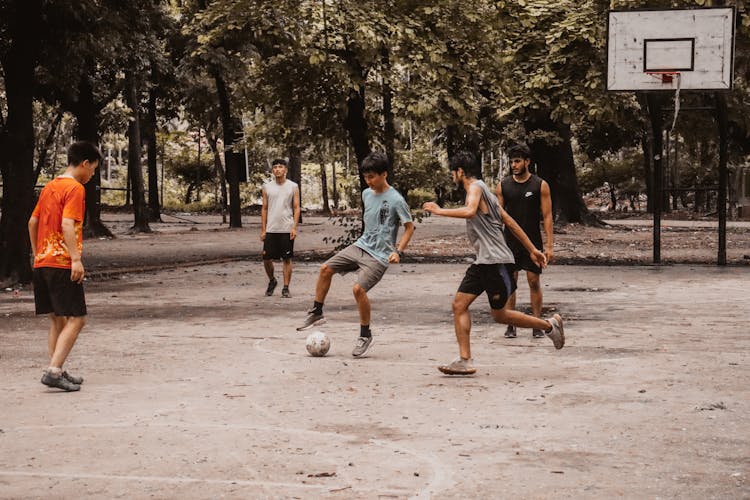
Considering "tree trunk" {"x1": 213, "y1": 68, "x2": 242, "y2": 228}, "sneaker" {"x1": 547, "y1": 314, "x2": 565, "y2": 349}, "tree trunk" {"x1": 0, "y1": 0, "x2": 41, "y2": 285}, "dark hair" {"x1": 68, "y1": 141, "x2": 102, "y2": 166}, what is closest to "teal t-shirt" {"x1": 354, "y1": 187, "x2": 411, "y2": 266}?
"sneaker" {"x1": 547, "y1": 314, "x2": 565, "y2": 349}

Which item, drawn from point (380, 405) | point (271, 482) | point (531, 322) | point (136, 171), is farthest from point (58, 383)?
point (136, 171)

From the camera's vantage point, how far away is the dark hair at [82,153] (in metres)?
9.18

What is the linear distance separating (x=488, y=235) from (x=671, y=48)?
13.1 metres

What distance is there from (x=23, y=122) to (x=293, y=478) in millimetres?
13645

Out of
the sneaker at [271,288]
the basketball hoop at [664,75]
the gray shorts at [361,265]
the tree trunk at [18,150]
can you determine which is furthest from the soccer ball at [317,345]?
the basketball hoop at [664,75]

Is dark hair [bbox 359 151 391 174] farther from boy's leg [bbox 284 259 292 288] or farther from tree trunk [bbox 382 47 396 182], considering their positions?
tree trunk [bbox 382 47 396 182]

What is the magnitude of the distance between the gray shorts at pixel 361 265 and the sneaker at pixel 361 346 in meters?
0.47

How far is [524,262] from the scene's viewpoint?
40.4ft

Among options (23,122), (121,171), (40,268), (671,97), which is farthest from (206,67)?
(121,171)

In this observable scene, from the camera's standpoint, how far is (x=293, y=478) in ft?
21.0

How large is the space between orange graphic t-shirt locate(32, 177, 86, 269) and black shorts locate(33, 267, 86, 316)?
0.07 meters

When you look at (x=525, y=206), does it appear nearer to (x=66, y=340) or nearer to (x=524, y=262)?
(x=524, y=262)

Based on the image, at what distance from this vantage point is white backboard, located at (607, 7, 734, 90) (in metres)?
21.8

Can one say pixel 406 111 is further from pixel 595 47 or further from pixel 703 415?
pixel 703 415
